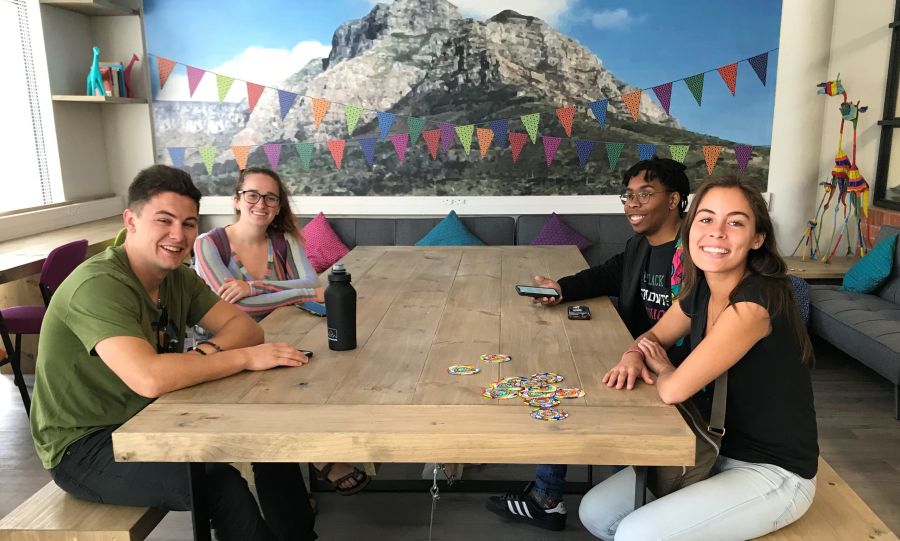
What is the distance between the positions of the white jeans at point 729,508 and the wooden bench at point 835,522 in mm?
28

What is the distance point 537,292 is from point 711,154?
9.59 ft

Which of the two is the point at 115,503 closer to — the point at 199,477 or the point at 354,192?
the point at 199,477

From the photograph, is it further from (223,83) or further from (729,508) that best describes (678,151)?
(729,508)

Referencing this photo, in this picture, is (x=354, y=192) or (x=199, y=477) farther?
(x=354, y=192)

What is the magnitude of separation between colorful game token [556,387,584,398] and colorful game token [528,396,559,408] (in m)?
0.02

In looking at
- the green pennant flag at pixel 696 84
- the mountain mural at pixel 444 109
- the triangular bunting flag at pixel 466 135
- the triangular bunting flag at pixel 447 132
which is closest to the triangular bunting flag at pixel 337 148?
the mountain mural at pixel 444 109

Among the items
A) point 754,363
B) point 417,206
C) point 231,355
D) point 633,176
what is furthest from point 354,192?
point 754,363

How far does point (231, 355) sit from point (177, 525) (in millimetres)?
1058

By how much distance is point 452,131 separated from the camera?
190 inches

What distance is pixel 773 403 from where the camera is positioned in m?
1.59

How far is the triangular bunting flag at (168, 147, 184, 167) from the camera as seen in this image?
4.95 meters

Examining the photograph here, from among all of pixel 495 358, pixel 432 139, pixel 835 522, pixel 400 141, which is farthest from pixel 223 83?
pixel 835 522

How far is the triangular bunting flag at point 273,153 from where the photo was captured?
4906 mm

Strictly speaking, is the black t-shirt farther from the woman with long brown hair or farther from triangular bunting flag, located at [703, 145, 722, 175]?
triangular bunting flag, located at [703, 145, 722, 175]
